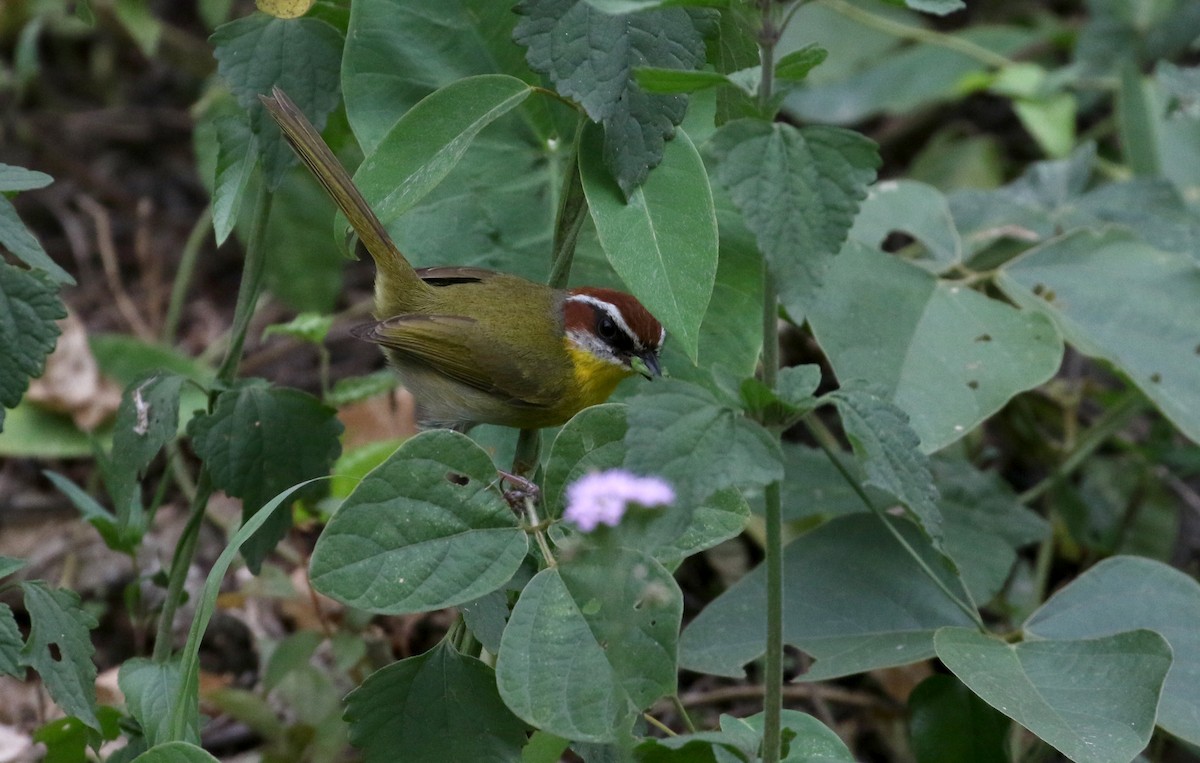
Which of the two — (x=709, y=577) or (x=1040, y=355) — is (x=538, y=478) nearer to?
(x=1040, y=355)

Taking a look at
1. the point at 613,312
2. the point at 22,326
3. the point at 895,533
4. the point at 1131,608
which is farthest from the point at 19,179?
the point at 1131,608

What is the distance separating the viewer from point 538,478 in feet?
7.63

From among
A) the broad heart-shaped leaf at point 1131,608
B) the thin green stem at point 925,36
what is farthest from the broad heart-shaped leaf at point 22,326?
the thin green stem at point 925,36

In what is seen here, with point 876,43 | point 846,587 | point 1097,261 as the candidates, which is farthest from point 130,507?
point 876,43

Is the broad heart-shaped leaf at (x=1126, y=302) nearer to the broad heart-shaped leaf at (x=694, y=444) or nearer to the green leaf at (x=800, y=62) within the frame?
the green leaf at (x=800, y=62)

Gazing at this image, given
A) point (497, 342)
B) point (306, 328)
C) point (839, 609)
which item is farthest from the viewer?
point (497, 342)

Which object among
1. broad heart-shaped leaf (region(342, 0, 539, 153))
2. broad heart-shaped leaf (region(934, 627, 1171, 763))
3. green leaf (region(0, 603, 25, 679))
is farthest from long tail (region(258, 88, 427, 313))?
broad heart-shaped leaf (region(934, 627, 1171, 763))

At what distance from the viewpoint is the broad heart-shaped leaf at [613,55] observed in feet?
6.52

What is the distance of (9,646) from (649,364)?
1518 millimetres

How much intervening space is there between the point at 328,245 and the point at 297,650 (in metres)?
1.73

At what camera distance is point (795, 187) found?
5.84 feet

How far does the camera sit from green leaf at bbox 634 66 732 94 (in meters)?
1.68

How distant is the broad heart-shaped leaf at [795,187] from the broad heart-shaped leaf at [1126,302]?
4.91 feet

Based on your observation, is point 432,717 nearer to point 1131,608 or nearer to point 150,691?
point 150,691
